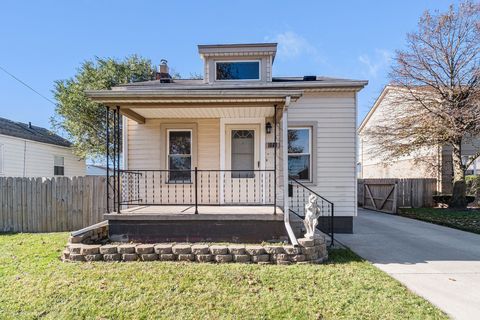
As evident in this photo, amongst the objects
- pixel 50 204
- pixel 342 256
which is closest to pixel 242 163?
pixel 342 256

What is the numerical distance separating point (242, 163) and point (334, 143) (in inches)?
96.9

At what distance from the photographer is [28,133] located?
48.9 feet

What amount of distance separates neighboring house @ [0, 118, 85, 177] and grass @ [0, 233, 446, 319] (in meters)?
10.9

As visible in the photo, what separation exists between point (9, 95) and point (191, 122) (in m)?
14.5

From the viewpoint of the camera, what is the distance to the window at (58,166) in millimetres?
16016

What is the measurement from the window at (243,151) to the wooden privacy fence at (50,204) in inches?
150

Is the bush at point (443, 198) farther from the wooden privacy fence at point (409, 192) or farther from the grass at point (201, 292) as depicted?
the grass at point (201, 292)

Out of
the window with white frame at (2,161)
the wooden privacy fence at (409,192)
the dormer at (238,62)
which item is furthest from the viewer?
the wooden privacy fence at (409,192)

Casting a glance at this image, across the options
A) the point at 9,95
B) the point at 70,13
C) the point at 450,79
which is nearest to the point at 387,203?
the point at 450,79

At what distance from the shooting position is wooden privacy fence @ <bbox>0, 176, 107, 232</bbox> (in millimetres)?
7719

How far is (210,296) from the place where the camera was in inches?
138

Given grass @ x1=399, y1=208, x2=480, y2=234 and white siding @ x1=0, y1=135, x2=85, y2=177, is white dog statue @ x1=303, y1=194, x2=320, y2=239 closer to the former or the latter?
grass @ x1=399, y1=208, x2=480, y2=234

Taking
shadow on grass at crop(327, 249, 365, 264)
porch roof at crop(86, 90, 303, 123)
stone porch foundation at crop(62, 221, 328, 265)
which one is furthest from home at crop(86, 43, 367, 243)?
stone porch foundation at crop(62, 221, 328, 265)

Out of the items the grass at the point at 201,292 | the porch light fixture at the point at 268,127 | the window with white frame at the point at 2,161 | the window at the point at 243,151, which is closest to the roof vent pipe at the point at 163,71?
the window at the point at 243,151
